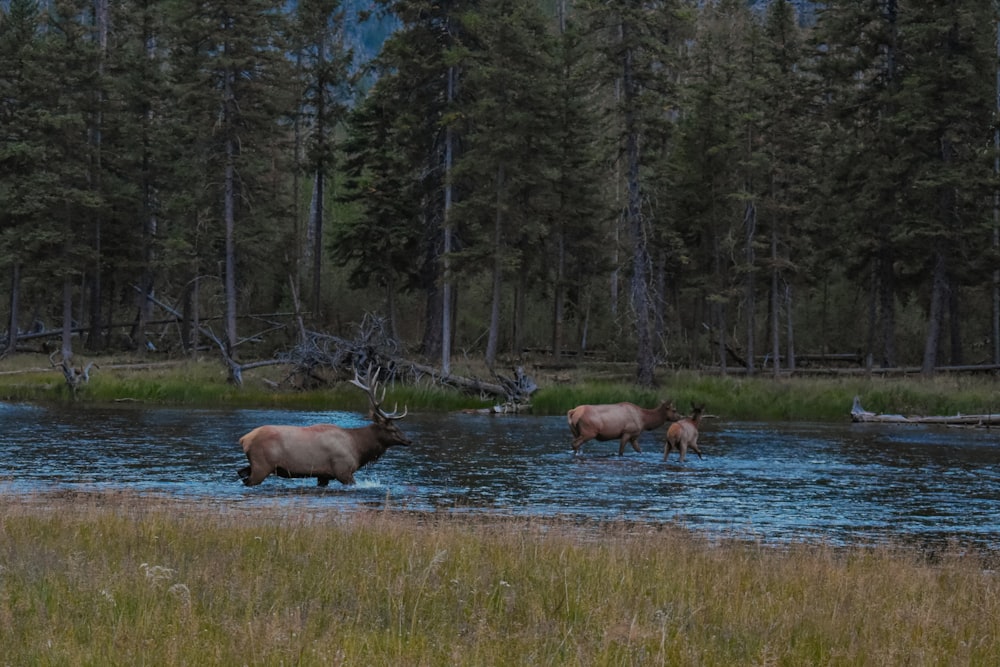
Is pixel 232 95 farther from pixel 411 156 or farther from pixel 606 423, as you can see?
pixel 606 423

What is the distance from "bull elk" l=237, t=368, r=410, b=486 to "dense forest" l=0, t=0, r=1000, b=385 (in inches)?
713

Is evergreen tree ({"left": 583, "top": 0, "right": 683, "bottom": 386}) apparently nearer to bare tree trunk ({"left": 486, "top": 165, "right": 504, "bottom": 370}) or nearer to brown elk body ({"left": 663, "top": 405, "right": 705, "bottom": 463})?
bare tree trunk ({"left": 486, "top": 165, "right": 504, "bottom": 370})

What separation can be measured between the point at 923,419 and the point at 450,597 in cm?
2531

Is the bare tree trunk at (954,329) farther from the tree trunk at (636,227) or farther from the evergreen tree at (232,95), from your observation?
the evergreen tree at (232,95)

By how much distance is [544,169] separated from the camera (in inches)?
1747

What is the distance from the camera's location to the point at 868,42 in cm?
4034

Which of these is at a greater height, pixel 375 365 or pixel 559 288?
pixel 559 288

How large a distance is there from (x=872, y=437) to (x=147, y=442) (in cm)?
1717

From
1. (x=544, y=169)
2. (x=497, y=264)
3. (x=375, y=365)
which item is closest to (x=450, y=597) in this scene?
(x=375, y=365)

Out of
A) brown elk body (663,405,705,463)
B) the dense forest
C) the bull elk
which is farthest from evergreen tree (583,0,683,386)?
the bull elk

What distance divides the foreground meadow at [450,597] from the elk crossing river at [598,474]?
8.49 feet

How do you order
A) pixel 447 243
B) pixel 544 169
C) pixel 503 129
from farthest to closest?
pixel 544 169, pixel 447 243, pixel 503 129

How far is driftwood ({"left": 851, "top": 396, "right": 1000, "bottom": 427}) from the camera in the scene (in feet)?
98.7

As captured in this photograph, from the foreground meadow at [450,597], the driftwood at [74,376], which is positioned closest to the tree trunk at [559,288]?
the driftwood at [74,376]
